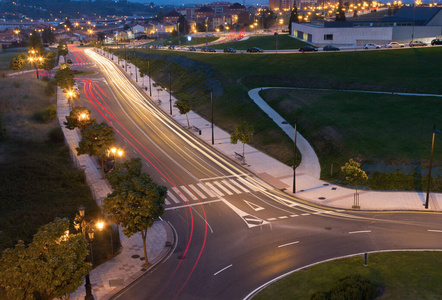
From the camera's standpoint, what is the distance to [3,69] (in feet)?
409

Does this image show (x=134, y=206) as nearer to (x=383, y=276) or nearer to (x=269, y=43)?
(x=383, y=276)

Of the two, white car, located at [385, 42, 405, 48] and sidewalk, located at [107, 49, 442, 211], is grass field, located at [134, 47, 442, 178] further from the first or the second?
white car, located at [385, 42, 405, 48]

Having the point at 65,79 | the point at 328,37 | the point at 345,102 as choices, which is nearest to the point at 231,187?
the point at 345,102

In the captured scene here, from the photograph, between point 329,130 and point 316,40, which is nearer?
point 329,130

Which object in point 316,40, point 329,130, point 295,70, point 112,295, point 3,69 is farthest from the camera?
point 3,69

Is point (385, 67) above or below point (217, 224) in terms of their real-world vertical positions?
above

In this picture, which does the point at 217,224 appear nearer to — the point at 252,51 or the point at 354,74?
the point at 354,74

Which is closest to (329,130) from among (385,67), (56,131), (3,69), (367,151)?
(367,151)

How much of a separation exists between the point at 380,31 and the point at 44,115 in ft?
273

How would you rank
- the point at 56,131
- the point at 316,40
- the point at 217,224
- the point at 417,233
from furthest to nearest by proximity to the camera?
the point at 316,40 → the point at 56,131 → the point at 217,224 → the point at 417,233

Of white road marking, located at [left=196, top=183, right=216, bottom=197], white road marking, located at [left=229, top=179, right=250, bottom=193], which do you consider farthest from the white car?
white road marking, located at [left=196, top=183, right=216, bottom=197]

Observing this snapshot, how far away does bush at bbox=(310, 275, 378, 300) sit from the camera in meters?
21.9

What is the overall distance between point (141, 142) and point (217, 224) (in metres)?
29.0

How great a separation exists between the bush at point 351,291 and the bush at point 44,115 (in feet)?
197
